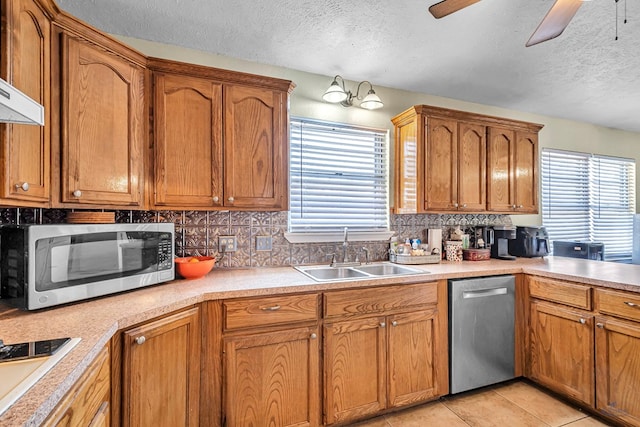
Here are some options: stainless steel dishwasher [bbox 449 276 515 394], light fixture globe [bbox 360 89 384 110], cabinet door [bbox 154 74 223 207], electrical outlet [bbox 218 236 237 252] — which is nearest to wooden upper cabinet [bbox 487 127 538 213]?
stainless steel dishwasher [bbox 449 276 515 394]

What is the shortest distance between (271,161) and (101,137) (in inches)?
36.8

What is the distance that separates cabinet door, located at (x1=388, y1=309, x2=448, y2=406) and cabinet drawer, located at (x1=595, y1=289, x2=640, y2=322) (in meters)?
0.99

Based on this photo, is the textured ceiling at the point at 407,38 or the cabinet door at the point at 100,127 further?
the textured ceiling at the point at 407,38

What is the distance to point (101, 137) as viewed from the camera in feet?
5.25

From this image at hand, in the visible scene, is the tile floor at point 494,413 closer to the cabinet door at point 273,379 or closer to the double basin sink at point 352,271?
the cabinet door at point 273,379

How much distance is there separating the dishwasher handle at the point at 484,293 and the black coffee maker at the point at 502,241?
683mm

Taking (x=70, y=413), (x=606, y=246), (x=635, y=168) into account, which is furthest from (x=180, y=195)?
(x=635, y=168)

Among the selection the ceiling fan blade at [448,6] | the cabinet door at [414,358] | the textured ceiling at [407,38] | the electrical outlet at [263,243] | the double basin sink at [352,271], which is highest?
the textured ceiling at [407,38]

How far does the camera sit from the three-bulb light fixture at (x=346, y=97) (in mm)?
2369

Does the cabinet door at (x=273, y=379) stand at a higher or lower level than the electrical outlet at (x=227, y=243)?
lower

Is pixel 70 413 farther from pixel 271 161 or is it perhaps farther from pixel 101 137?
pixel 271 161

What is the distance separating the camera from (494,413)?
2045 mm

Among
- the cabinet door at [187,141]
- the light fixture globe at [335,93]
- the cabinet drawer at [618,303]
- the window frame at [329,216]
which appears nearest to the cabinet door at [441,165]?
the window frame at [329,216]

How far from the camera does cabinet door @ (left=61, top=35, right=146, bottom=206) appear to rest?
4.85ft
